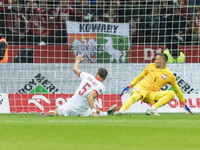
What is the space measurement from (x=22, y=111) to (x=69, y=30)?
424 centimetres

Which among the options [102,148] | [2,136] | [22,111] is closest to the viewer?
[102,148]

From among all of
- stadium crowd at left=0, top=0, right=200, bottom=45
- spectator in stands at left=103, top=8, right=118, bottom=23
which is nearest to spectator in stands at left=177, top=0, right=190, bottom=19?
stadium crowd at left=0, top=0, right=200, bottom=45

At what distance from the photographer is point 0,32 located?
18.0 m

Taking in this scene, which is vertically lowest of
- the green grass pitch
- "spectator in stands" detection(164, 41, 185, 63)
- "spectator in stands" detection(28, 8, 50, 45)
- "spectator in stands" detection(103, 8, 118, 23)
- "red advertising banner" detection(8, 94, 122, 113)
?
"red advertising banner" detection(8, 94, 122, 113)

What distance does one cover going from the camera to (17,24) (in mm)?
18156

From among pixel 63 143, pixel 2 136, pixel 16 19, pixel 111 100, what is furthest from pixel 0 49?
pixel 63 143

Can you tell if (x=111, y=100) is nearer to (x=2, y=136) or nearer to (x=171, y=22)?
(x=171, y=22)

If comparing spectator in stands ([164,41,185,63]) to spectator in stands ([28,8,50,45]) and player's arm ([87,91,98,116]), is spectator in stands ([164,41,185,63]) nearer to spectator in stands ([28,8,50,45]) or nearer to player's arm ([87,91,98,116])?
spectator in stands ([28,8,50,45])

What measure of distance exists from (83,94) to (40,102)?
11.8 feet

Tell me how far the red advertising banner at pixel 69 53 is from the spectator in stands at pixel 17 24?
0.91m

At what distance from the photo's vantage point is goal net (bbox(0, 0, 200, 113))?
14.6 metres

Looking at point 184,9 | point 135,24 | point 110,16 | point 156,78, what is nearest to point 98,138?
point 156,78

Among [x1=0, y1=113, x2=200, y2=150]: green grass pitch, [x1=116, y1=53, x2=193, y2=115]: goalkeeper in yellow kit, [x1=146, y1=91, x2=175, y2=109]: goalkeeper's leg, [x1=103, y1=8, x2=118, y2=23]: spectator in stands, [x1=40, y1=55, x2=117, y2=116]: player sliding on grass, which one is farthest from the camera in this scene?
[x1=103, y1=8, x2=118, y2=23]: spectator in stands

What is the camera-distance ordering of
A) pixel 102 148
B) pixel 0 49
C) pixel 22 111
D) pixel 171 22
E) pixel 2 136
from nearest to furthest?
pixel 102 148 → pixel 2 136 → pixel 22 111 → pixel 0 49 → pixel 171 22
